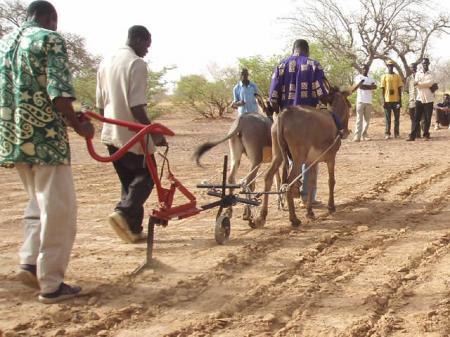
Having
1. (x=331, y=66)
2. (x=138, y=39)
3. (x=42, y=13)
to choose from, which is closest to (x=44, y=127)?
(x=42, y=13)

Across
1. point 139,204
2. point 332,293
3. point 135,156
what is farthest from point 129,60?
point 332,293

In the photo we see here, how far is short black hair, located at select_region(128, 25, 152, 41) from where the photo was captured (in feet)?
18.9

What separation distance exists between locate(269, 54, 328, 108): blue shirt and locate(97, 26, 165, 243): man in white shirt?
2.13m

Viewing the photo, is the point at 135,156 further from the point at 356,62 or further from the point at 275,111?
the point at 356,62

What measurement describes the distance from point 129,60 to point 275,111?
8.26 ft

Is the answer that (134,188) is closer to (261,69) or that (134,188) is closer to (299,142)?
(299,142)

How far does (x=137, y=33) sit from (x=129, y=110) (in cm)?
75

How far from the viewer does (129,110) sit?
5.70 metres

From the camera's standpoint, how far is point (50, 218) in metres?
4.25

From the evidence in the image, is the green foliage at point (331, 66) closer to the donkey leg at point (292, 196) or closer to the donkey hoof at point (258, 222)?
the donkey leg at point (292, 196)

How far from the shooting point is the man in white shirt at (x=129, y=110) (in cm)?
555

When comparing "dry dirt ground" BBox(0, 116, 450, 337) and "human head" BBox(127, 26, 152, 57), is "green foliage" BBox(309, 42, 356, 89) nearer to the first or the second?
"dry dirt ground" BBox(0, 116, 450, 337)

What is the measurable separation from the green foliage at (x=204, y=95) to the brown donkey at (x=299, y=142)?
24502 millimetres

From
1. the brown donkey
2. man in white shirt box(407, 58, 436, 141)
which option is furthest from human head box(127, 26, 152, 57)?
man in white shirt box(407, 58, 436, 141)
